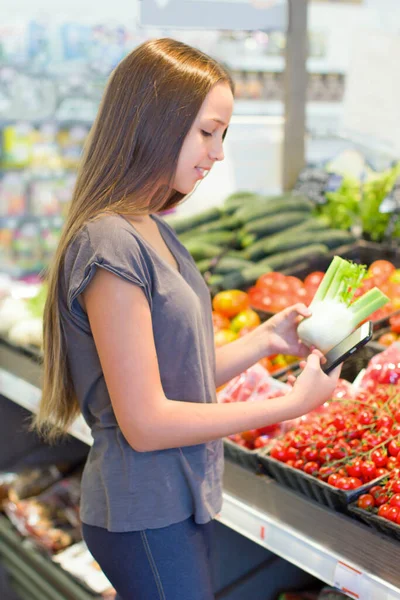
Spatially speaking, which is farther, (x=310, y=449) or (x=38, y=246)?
(x=38, y=246)

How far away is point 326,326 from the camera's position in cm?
164

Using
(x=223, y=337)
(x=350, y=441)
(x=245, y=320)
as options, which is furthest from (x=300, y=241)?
(x=350, y=441)

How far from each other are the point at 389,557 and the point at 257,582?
2.78 feet

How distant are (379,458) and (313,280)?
4.43 feet

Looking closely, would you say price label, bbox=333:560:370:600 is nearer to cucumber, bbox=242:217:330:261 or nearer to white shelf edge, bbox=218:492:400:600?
white shelf edge, bbox=218:492:400:600

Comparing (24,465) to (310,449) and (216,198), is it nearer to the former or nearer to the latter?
(216,198)

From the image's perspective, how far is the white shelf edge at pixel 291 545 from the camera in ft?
4.83

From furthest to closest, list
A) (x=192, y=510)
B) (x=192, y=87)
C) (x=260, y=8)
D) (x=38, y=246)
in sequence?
(x=38, y=246)
(x=260, y=8)
(x=192, y=510)
(x=192, y=87)

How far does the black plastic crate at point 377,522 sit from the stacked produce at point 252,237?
153 centimetres

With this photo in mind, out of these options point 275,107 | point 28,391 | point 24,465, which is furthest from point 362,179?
point 275,107

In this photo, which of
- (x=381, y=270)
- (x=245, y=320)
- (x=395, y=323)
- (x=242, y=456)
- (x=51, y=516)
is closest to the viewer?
(x=242, y=456)

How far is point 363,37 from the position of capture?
3.38 m

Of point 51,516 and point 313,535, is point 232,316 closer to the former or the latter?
point 51,516

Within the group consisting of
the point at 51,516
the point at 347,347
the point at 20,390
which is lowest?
the point at 51,516
